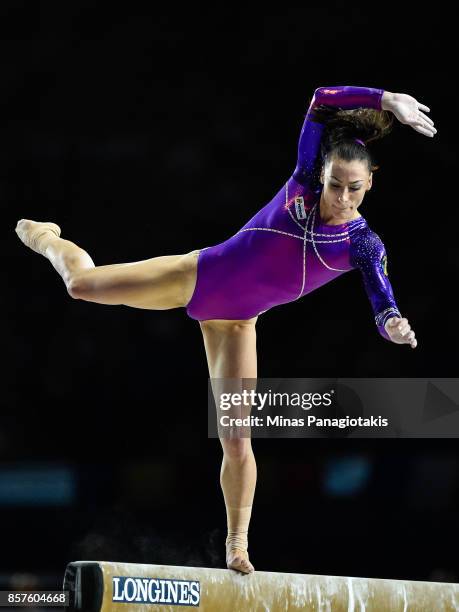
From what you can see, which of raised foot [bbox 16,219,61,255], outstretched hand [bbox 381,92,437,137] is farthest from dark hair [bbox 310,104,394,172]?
raised foot [bbox 16,219,61,255]

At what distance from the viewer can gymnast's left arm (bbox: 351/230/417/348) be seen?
10.9ft

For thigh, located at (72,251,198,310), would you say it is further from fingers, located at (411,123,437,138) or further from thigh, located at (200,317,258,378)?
fingers, located at (411,123,437,138)

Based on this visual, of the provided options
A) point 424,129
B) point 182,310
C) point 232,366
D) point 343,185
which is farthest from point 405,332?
point 182,310

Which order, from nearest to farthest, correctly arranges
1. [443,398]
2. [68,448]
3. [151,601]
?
[151,601] < [443,398] < [68,448]

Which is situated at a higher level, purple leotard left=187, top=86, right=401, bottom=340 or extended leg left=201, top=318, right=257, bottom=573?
purple leotard left=187, top=86, right=401, bottom=340

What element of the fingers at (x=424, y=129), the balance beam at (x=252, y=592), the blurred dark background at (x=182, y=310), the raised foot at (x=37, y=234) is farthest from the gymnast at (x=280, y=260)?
the blurred dark background at (x=182, y=310)

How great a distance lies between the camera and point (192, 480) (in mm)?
6828

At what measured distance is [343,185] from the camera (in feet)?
12.0

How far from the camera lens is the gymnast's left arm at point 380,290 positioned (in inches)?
130

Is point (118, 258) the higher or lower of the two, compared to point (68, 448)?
higher

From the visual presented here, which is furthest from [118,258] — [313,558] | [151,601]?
[151,601]

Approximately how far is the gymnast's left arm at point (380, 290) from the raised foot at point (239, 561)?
3.89 feet

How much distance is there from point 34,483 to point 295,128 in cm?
345

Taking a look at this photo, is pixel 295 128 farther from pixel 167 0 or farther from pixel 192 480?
pixel 192 480
